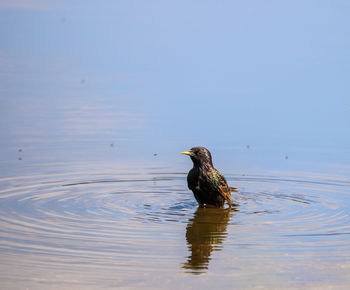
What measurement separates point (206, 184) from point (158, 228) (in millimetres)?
1995

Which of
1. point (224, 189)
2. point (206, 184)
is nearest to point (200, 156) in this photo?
point (206, 184)

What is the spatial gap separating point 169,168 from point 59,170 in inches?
72.6

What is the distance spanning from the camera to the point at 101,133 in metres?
15.8

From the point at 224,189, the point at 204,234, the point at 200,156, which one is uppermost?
the point at 200,156

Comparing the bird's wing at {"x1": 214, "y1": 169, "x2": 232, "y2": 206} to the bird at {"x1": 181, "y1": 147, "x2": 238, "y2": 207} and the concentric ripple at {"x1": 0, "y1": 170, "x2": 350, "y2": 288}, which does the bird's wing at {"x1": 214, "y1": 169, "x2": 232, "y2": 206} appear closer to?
the bird at {"x1": 181, "y1": 147, "x2": 238, "y2": 207}

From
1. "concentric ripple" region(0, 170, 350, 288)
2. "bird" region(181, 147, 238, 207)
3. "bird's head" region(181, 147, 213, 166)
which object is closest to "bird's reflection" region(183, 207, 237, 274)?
"concentric ripple" region(0, 170, 350, 288)

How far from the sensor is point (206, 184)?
37.7 ft

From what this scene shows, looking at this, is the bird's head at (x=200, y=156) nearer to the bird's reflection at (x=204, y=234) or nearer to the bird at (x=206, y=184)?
the bird at (x=206, y=184)

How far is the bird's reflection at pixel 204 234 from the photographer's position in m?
8.12

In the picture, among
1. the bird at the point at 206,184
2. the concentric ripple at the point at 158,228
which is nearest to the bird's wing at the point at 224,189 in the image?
the bird at the point at 206,184

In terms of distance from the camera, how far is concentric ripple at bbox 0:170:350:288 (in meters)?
7.82

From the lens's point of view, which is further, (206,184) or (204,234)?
(206,184)

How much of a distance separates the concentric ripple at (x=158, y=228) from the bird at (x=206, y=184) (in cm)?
20

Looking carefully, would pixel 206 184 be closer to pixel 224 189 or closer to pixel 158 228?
pixel 224 189
